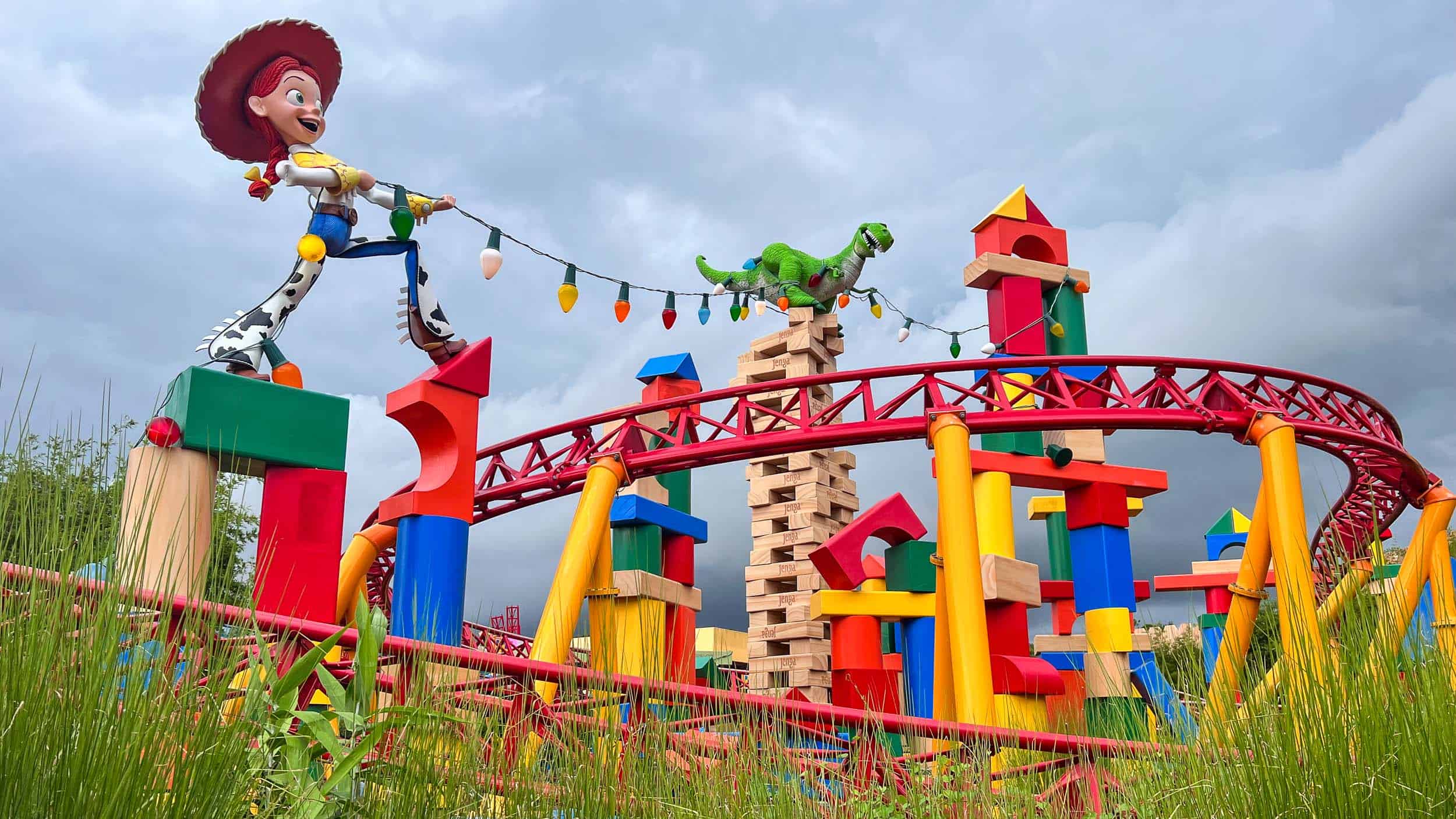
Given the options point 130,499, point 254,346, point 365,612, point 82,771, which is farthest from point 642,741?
point 254,346

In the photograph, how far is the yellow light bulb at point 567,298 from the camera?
10219mm

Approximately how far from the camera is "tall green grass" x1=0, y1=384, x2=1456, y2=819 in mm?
2723

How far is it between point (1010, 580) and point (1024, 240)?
5.83 meters

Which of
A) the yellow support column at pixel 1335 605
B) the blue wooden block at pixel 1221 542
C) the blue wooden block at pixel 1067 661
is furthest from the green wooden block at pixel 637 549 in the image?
the blue wooden block at pixel 1221 542

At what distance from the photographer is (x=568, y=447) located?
1184 cm

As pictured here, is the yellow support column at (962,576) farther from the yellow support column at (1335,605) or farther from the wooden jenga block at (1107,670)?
the yellow support column at (1335,605)

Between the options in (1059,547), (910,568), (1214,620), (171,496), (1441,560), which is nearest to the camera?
(171,496)

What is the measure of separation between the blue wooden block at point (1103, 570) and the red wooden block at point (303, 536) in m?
8.57

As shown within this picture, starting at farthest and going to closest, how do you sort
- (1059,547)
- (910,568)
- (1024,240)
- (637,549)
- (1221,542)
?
1. (1221,542)
2. (1059,547)
3. (1024,240)
4. (637,549)
5. (910,568)

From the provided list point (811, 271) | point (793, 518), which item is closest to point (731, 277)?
point (811, 271)

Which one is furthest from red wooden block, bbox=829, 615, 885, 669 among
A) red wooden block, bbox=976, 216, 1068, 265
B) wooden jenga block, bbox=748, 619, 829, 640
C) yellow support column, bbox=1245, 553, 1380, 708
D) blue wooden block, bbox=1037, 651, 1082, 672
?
yellow support column, bbox=1245, 553, 1380, 708

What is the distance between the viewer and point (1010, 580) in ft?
36.6

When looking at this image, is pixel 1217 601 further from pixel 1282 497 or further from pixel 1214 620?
pixel 1282 497

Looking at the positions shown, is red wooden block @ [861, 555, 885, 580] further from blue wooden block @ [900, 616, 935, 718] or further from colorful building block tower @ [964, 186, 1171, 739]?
colorful building block tower @ [964, 186, 1171, 739]
